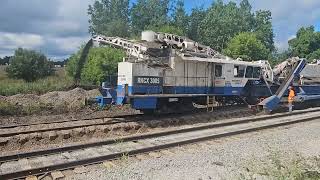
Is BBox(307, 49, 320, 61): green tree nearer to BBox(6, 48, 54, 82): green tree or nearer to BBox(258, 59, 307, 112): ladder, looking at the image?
BBox(6, 48, 54, 82): green tree

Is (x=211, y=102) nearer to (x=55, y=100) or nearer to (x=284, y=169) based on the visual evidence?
(x=55, y=100)

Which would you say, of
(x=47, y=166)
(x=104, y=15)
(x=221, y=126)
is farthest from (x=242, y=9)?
(x=47, y=166)

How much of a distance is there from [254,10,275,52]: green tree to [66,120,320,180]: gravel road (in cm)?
6938

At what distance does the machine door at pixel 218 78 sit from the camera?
19.6 meters

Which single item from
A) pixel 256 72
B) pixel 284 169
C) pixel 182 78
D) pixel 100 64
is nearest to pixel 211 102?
pixel 182 78

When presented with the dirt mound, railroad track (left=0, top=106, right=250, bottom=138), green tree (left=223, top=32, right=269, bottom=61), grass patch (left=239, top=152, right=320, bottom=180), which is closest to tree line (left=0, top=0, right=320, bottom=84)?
green tree (left=223, top=32, right=269, bottom=61)

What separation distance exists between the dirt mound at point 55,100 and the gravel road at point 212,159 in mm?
10229

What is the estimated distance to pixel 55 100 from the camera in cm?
2302

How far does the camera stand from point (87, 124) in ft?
52.1

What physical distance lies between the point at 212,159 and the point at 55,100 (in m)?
14.6

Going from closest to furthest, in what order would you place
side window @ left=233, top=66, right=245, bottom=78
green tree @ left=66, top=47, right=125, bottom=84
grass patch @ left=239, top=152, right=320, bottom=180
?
grass patch @ left=239, top=152, right=320, bottom=180, side window @ left=233, top=66, right=245, bottom=78, green tree @ left=66, top=47, right=125, bottom=84

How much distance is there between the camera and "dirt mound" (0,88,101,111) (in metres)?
21.5

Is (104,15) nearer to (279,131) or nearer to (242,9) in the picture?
(242,9)

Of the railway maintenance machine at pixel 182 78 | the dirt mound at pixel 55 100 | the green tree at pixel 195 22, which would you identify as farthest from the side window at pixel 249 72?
the green tree at pixel 195 22
